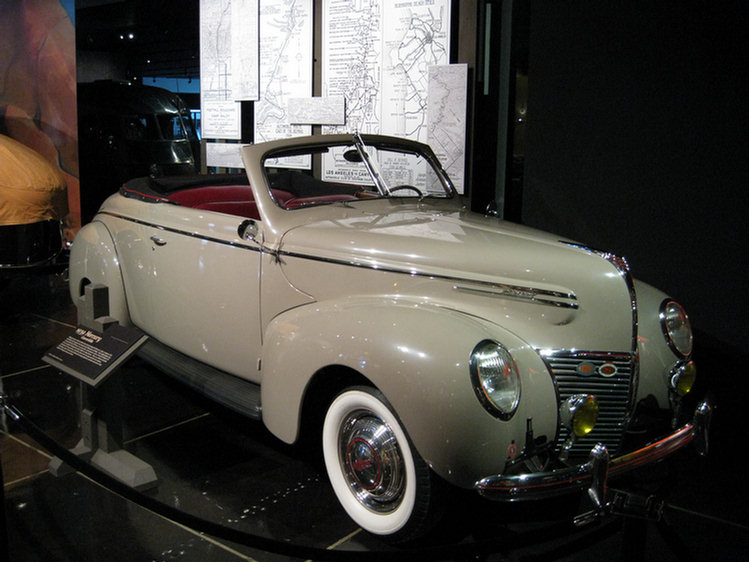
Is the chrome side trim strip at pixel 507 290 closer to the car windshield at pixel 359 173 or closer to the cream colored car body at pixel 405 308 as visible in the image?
the cream colored car body at pixel 405 308

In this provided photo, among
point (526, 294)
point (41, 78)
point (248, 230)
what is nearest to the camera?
point (526, 294)

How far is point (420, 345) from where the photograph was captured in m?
2.16

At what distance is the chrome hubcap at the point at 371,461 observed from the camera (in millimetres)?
2291

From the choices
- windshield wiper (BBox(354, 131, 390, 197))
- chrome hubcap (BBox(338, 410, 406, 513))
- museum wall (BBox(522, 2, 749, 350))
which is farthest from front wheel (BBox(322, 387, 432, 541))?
museum wall (BBox(522, 2, 749, 350))

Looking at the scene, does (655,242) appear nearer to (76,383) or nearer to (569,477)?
(569,477)

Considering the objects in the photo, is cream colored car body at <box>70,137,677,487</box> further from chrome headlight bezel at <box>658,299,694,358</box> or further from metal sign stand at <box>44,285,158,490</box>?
metal sign stand at <box>44,285,158,490</box>

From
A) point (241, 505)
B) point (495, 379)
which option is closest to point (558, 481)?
point (495, 379)

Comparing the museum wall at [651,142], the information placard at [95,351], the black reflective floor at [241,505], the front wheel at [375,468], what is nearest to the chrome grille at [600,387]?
the black reflective floor at [241,505]

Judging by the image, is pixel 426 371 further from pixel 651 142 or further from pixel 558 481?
pixel 651 142

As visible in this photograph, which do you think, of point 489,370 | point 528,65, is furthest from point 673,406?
point 528,65

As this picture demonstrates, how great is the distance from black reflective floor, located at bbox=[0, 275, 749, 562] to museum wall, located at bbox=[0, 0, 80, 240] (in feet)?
12.7

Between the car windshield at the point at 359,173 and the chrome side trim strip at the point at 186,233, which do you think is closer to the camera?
the chrome side trim strip at the point at 186,233

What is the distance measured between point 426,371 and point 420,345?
0.33 feet

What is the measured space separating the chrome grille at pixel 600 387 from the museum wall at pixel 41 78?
6179 millimetres
